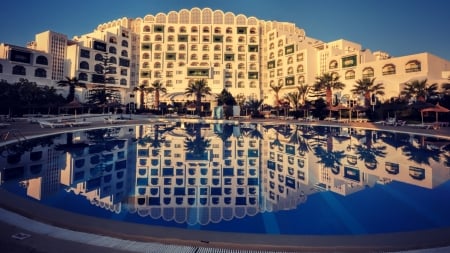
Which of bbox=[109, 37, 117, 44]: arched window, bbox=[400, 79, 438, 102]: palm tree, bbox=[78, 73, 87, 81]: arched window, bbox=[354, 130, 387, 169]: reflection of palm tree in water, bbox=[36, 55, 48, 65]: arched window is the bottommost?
bbox=[354, 130, 387, 169]: reflection of palm tree in water

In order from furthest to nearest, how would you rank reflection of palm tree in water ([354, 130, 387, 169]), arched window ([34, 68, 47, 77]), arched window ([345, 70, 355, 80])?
arched window ([345, 70, 355, 80]) < arched window ([34, 68, 47, 77]) < reflection of palm tree in water ([354, 130, 387, 169])

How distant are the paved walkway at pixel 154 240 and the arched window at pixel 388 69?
4671cm

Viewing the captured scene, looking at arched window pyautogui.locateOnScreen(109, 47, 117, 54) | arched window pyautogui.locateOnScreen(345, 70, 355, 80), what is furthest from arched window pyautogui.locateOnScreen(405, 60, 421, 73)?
arched window pyautogui.locateOnScreen(109, 47, 117, 54)

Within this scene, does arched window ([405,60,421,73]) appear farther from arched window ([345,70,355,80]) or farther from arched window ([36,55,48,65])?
arched window ([36,55,48,65])

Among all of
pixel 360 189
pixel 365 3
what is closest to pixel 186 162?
pixel 360 189

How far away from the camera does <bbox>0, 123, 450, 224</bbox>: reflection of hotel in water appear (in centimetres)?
629

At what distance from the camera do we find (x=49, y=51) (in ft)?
161

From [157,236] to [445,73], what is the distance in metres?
50.3

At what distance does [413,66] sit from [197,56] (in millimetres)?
44129

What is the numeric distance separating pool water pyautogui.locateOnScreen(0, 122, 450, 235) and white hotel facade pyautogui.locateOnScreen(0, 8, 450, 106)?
41696 millimetres

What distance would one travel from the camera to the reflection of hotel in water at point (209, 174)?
6.29m

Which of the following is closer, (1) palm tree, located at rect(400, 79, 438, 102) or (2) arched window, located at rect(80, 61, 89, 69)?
(1) palm tree, located at rect(400, 79, 438, 102)

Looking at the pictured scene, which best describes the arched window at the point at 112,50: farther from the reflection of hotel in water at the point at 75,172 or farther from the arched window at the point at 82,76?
the reflection of hotel in water at the point at 75,172

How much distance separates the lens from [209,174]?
9039mm
